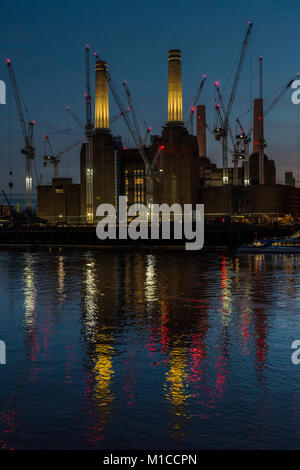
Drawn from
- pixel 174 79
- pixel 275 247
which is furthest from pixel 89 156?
pixel 275 247

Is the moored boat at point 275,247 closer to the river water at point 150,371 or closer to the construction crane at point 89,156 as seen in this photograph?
the river water at point 150,371

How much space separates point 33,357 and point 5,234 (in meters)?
117

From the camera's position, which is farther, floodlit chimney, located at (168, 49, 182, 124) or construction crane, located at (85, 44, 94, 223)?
floodlit chimney, located at (168, 49, 182, 124)

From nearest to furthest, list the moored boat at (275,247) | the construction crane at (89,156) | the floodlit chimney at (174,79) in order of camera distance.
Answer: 1. the moored boat at (275,247)
2. the construction crane at (89,156)
3. the floodlit chimney at (174,79)

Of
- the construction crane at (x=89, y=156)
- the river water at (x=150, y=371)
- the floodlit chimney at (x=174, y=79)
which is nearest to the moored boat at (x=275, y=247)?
the river water at (x=150, y=371)

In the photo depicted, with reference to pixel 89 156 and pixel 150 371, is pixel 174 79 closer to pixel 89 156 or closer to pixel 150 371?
pixel 89 156

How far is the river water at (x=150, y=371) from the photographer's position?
1134 cm

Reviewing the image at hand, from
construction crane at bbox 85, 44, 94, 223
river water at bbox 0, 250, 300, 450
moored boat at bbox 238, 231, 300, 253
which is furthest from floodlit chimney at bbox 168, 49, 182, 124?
river water at bbox 0, 250, 300, 450

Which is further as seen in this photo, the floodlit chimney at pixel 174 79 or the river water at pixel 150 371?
the floodlit chimney at pixel 174 79

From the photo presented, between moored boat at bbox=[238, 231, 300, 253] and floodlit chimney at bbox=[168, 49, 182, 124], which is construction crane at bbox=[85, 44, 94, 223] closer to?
floodlit chimney at bbox=[168, 49, 182, 124]

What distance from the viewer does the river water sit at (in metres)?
11.3

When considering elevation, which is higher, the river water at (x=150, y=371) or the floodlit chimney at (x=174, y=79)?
the floodlit chimney at (x=174, y=79)

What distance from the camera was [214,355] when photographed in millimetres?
17766

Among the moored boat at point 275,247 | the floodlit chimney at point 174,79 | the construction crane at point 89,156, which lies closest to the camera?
the moored boat at point 275,247
